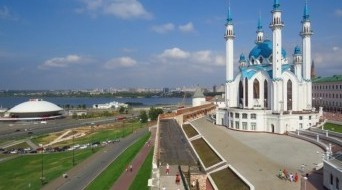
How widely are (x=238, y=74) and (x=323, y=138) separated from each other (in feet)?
76.7

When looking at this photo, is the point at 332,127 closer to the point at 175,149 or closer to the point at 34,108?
the point at 175,149

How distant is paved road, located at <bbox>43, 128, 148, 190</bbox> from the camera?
32.5 metres

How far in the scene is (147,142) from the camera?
49688mm

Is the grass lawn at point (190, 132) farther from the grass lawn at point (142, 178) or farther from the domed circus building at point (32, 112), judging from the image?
the domed circus building at point (32, 112)

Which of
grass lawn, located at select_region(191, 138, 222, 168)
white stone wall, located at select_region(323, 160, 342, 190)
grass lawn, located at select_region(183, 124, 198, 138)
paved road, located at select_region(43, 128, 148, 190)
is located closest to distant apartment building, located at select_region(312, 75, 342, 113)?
grass lawn, located at select_region(183, 124, 198, 138)

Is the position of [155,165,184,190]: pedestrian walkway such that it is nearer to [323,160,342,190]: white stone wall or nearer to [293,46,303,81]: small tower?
[323,160,342,190]: white stone wall

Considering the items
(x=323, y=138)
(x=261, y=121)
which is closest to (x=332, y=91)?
(x=261, y=121)

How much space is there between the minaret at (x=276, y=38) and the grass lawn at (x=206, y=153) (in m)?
16.8

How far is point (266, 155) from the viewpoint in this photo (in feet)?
110

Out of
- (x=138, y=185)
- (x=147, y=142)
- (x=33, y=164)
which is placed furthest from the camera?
(x=147, y=142)

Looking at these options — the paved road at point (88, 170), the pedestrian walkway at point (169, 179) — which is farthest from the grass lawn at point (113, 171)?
the pedestrian walkway at point (169, 179)

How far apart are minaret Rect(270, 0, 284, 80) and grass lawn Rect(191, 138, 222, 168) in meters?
16.8

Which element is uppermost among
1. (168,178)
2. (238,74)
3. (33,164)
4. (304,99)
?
(238,74)

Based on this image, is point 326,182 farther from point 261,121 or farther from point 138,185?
point 261,121
